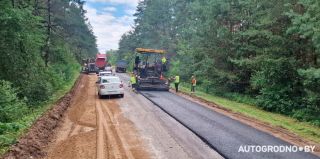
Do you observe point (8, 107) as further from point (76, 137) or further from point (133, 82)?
point (133, 82)

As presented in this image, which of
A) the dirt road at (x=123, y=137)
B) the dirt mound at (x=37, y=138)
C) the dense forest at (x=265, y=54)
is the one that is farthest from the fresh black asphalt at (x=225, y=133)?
the dirt mound at (x=37, y=138)

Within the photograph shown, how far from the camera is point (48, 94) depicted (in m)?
23.1

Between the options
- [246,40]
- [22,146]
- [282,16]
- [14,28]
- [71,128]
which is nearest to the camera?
[22,146]

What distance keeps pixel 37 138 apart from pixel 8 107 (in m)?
4.53

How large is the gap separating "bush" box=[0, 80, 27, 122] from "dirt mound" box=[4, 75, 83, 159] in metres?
1.18

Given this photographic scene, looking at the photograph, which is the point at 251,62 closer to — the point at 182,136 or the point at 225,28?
the point at 225,28

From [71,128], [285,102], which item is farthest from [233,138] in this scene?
[285,102]

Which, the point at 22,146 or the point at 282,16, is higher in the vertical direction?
the point at 282,16

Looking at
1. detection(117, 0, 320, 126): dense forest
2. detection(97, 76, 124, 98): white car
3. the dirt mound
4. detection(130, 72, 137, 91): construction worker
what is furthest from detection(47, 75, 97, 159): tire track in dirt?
detection(130, 72, 137, 91): construction worker

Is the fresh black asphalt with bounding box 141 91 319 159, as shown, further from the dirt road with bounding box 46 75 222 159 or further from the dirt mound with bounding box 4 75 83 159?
the dirt mound with bounding box 4 75 83 159

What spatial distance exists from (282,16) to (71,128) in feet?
52.4

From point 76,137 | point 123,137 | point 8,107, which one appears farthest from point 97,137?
point 8,107

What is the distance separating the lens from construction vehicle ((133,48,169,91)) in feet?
105

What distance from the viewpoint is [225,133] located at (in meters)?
13.9
